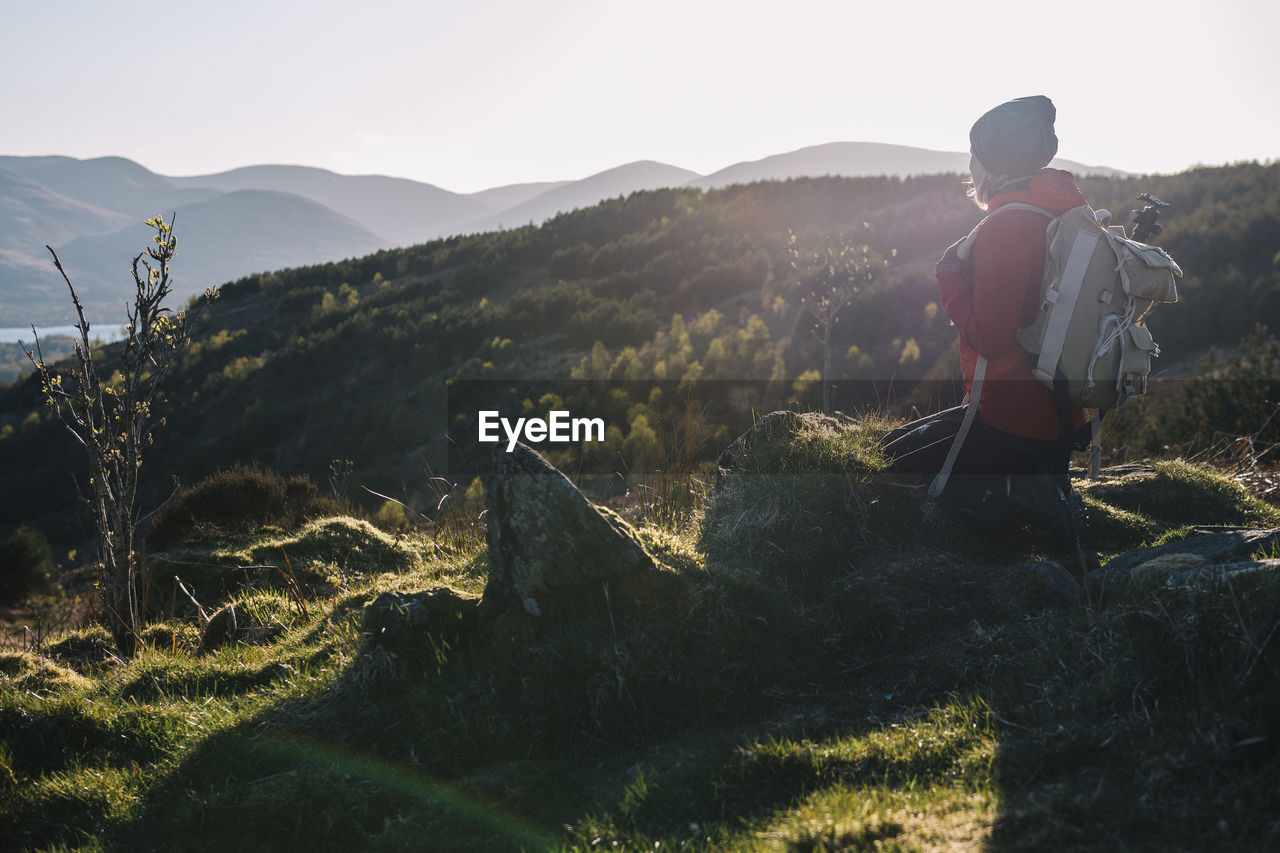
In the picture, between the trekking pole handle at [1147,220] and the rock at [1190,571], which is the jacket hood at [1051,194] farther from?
the rock at [1190,571]

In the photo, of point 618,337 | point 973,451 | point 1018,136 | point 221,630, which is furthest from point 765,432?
point 618,337

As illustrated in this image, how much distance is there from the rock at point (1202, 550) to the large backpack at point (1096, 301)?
2.37 ft

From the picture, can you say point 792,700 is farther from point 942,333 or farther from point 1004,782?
point 942,333

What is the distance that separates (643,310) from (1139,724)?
1995cm

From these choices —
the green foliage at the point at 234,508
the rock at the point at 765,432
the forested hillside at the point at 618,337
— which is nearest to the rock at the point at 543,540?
the rock at the point at 765,432

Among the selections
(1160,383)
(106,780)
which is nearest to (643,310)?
(1160,383)

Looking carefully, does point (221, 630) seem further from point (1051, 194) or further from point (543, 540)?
point (1051, 194)

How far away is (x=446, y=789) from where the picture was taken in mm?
2549

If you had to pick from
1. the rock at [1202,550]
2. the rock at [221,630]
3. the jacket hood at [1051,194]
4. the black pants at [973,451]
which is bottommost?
the rock at [221,630]

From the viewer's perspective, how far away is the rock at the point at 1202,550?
9.75 ft

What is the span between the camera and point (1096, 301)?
352cm

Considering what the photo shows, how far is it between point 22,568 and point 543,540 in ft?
42.6

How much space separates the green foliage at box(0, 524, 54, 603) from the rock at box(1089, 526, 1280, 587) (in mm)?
14321

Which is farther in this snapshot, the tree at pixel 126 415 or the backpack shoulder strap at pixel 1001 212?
the tree at pixel 126 415
